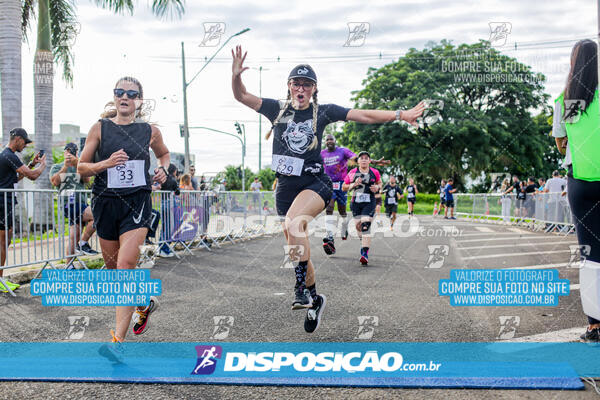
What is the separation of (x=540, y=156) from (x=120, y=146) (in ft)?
132

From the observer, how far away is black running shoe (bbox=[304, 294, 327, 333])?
399 cm

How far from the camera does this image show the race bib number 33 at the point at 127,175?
371 cm

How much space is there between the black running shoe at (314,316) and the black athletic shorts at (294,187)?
84cm

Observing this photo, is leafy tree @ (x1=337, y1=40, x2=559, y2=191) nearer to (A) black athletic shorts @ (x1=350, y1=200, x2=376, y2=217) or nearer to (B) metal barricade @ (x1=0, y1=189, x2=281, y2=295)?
(B) metal barricade @ (x1=0, y1=189, x2=281, y2=295)

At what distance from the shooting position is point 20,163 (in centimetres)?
693

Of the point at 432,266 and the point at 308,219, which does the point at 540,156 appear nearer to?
the point at 432,266

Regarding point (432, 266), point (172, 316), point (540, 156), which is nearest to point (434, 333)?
point (172, 316)

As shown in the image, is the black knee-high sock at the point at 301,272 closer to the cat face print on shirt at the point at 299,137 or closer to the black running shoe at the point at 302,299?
the black running shoe at the point at 302,299
